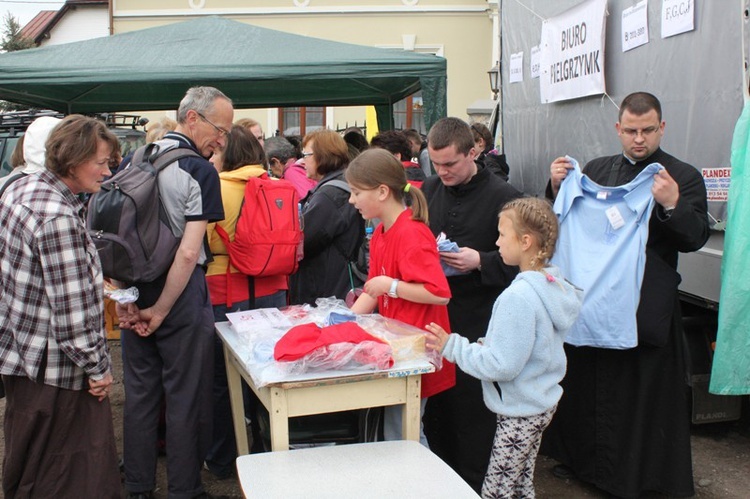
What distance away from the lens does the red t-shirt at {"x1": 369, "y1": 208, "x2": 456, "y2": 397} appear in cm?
293

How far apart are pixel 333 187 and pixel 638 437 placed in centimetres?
201

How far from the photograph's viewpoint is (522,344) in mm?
2633

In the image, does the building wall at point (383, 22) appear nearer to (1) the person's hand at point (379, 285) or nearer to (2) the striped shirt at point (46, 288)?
(1) the person's hand at point (379, 285)

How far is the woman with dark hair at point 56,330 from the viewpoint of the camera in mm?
2648

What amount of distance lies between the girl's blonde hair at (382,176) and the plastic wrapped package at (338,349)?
0.47 m

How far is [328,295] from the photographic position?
14.2ft

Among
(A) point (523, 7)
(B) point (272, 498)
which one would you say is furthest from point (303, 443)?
(A) point (523, 7)

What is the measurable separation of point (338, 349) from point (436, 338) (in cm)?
40

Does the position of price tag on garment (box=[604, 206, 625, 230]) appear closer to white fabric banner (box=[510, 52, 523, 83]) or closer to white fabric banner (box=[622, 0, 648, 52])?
white fabric banner (box=[622, 0, 648, 52])

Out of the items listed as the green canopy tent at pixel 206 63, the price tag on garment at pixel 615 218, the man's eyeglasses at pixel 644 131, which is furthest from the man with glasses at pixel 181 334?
the green canopy tent at pixel 206 63

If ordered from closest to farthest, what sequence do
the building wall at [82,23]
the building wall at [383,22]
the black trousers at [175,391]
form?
the black trousers at [175,391] < the building wall at [383,22] < the building wall at [82,23]

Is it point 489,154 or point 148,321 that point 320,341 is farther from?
point 489,154

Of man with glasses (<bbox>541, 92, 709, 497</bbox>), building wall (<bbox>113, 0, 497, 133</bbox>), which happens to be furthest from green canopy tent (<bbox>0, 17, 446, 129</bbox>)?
building wall (<bbox>113, 0, 497, 133</bbox>)

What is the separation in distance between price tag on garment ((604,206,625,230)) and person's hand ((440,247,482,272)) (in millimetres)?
596
